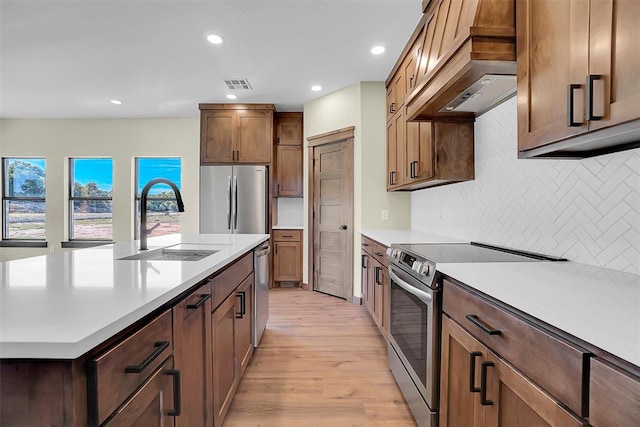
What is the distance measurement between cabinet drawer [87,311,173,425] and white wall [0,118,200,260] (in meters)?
5.01

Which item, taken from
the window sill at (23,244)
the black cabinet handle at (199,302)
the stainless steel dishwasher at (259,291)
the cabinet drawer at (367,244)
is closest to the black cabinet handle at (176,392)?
the black cabinet handle at (199,302)

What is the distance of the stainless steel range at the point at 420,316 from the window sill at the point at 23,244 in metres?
6.49

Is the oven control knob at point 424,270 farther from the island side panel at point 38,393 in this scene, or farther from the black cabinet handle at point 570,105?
the island side panel at point 38,393

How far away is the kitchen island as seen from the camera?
593mm

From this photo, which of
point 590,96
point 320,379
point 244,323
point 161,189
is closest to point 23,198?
point 161,189

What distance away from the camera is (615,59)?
2.74 feet

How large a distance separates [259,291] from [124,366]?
180 cm

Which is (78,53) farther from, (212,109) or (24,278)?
(24,278)

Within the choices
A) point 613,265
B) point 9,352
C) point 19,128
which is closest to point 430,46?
point 613,265

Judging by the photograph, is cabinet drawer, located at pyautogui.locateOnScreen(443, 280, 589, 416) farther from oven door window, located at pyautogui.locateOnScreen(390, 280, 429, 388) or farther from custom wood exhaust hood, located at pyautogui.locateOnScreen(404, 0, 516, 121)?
custom wood exhaust hood, located at pyautogui.locateOnScreen(404, 0, 516, 121)

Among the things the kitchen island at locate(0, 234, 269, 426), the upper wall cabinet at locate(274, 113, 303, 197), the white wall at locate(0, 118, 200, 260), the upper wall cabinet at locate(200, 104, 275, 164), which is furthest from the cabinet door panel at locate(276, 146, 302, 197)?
the kitchen island at locate(0, 234, 269, 426)

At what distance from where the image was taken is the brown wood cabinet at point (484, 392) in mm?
782

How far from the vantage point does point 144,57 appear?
11.0 ft

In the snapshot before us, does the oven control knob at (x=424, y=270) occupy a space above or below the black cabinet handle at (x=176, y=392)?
above
